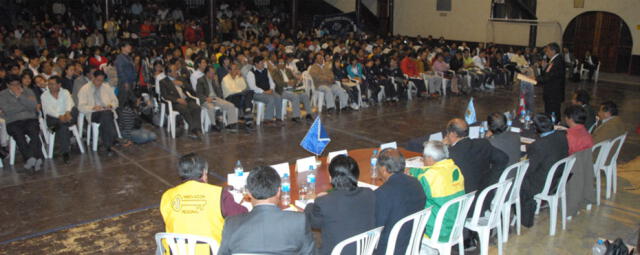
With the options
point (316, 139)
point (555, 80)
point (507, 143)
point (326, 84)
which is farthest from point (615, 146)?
point (326, 84)

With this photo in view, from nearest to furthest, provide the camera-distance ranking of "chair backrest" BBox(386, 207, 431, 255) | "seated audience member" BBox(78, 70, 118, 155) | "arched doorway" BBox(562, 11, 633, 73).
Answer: "chair backrest" BBox(386, 207, 431, 255), "seated audience member" BBox(78, 70, 118, 155), "arched doorway" BBox(562, 11, 633, 73)

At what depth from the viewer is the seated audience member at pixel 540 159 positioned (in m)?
4.41

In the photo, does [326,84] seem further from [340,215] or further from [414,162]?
[340,215]

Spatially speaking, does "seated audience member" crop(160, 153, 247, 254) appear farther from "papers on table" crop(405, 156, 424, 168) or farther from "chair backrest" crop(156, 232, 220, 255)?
"papers on table" crop(405, 156, 424, 168)

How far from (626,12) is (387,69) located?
9.29 metres

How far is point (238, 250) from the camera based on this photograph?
252 cm

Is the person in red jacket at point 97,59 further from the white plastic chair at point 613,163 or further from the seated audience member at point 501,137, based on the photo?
the white plastic chair at point 613,163

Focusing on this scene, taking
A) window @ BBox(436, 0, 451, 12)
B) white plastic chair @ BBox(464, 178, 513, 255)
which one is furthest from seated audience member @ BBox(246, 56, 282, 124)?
window @ BBox(436, 0, 451, 12)

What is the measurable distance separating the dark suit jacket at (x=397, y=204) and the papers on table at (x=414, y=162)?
1.20m

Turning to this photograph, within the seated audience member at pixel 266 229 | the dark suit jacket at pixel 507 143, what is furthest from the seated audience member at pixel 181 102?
the seated audience member at pixel 266 229

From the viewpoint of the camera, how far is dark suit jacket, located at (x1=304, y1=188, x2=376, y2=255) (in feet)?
9.47

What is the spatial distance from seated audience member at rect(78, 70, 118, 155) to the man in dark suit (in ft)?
19.5

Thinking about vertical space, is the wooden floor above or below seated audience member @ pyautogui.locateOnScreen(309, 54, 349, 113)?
below

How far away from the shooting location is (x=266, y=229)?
252 centimetres
